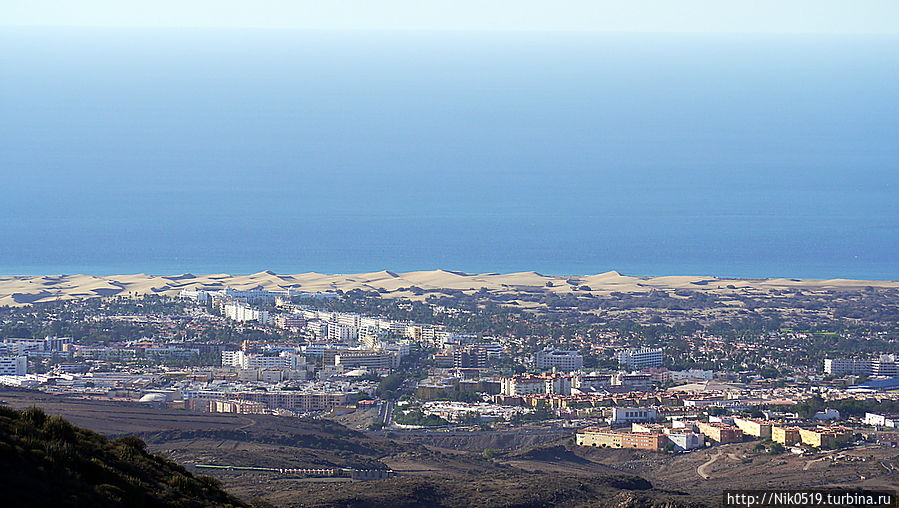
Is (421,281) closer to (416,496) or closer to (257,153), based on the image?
(416,496)

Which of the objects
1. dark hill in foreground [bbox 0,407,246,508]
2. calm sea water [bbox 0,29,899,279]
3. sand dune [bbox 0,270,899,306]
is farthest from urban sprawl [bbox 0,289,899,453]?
calm sea water [bbox 0,29,899,279]

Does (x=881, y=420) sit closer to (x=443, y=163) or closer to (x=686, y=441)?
(x=686, y=441)

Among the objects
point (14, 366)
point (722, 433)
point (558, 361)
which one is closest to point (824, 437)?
point (722, 433)

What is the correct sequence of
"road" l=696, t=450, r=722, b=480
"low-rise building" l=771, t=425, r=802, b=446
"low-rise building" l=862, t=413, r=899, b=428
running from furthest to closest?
1. "low-rise building" l=862, t=413, r=899, b=428
2. "low-rise building" l=771, t=425, r=802, b=446
3. "road" l=696, t=450, r=722, b=480

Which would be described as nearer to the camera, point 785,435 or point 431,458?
point 431,458

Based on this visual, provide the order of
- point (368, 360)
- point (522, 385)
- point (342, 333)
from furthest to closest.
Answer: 1. point (342, 333)
2. point (368, 360)
3. point (522, 385)

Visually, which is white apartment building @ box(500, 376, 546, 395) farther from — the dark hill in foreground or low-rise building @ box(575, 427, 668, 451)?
Result: the dark hill in foreground

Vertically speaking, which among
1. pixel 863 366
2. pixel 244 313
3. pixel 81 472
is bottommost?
pixel 81 472

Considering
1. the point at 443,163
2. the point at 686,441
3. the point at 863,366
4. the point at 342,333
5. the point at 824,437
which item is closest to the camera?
the point at 824,437
